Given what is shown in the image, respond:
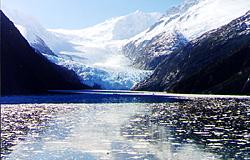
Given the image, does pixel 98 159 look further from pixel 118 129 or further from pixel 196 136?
pixel 118 129

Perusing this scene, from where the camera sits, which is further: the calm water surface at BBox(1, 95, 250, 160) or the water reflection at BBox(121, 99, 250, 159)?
the water reflection at BBox(121, 99, 250, 159)

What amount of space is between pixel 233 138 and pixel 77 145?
61.0 feet

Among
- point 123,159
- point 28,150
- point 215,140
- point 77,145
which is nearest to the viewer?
point 123,159

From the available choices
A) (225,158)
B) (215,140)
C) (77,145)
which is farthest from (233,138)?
(77,145)

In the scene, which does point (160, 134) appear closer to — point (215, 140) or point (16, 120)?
point (215, 140)

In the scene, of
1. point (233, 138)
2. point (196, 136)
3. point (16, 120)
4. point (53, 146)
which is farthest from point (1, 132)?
point (233, 138)

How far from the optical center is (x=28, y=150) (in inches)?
2048

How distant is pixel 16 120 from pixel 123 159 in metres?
42.3

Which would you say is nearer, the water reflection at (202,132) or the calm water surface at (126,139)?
the calm water surface at (126,139)

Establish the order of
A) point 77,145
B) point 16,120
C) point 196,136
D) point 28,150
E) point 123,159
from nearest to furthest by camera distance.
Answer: point 123,159 < point 28,150 < point 77,145 < point 196,136 < point 16,120

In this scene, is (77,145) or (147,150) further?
(77,145)

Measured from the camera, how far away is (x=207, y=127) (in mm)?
75438

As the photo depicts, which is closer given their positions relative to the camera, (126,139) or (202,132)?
(126,139)

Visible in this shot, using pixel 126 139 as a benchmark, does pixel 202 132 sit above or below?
above
